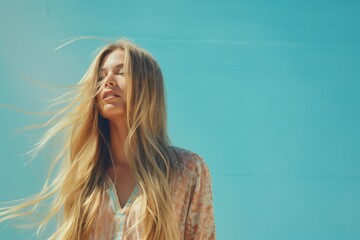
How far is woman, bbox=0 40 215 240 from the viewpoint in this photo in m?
1.68

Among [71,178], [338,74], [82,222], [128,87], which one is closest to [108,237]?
[82,222]

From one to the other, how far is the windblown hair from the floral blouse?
0.03m

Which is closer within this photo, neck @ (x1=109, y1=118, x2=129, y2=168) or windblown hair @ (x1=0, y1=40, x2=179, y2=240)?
windblown hair @ (x1=0, y1=40, x2=179, y2=240)

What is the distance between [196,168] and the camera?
1780mm

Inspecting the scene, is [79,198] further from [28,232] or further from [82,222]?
[28,232]

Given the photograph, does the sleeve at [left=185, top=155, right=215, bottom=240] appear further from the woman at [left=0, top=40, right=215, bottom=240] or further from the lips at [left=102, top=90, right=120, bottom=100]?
the lips at [left=102, top=90, right=120, bottom=100]

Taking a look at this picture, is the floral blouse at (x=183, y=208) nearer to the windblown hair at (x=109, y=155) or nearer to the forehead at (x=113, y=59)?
the windblown hair at (x=109, y=155)

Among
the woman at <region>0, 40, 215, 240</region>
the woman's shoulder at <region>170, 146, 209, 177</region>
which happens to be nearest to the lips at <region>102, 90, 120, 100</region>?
the woman at <region>0, 40, 215, 240</region>

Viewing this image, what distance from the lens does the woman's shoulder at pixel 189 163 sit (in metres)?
1.78

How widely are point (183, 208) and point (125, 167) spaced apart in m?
0.24

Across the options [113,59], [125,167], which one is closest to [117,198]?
[125,167]

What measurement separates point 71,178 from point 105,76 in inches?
13.4

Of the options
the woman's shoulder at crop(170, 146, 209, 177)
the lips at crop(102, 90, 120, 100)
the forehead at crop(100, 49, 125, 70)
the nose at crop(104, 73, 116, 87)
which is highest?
the forehead at crop(100, 49, 125, 70)

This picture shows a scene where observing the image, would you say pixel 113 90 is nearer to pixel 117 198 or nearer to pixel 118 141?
pixel 118 141
